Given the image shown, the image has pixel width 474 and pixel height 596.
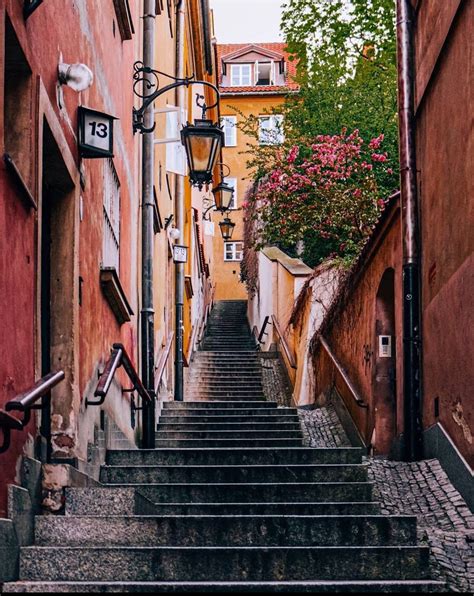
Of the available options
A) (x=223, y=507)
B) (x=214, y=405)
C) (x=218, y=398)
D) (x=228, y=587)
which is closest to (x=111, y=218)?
(x=223, y=507)

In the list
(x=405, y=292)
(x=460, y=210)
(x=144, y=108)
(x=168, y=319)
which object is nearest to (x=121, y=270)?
(x=144, y=108)

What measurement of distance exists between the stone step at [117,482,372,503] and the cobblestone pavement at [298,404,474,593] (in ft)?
1.93

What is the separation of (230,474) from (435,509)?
163 cm

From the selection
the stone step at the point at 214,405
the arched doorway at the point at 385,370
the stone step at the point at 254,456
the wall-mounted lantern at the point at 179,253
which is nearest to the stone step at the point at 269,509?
the stone step at the point at 254,456

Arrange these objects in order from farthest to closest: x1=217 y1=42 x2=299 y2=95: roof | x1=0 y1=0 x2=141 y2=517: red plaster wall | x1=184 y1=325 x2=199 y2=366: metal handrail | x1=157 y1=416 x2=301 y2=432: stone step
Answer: x1=217 y1=42 x2=299 y2=95: roof < x1=184 y1=325 x2=199 y2=366: metal handrail < x1=157 y1=416 x2=301 y2=432: stone step < x1=0 y1=0 x2=141 y2=517: red plaster wall

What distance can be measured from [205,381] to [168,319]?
Answer: 77.4 inches

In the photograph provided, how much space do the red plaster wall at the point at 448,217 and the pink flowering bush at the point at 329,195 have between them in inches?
274

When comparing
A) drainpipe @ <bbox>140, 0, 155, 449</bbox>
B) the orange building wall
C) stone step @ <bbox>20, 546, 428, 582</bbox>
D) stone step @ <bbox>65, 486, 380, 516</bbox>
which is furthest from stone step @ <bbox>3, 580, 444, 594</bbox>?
the orange building wall

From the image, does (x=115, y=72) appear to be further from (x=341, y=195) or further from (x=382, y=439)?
(x=341, y=195)

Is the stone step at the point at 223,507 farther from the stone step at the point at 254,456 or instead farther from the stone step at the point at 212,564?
the stone step at the point at 254,456

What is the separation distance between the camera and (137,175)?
12852 millimetres

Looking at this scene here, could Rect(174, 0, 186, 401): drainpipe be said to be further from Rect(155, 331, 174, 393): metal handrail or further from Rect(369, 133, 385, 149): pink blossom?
Rect(369, 133, 385, 149): pink blossom

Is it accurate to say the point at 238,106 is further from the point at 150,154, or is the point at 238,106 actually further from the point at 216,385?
the point at 150,154

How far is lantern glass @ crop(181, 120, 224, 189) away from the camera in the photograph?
37.5 ft
